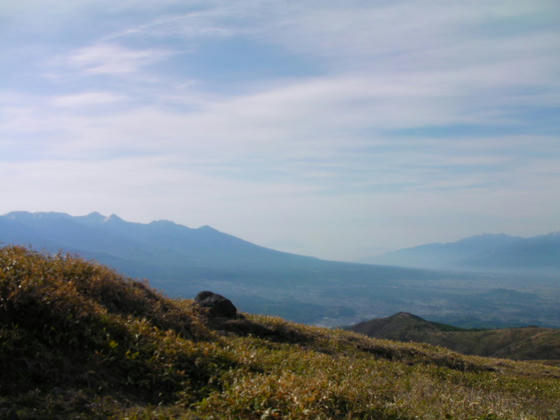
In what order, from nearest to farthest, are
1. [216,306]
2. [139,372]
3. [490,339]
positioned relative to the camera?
[139,372] → [216,306] → [490,339]

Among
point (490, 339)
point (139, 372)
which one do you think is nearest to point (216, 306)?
point (139, 372)

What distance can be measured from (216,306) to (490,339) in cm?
5060

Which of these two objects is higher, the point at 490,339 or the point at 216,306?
the point at 216,306

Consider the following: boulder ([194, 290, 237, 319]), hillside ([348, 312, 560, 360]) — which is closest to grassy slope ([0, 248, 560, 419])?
boulder ([194, 290, 237, 319])

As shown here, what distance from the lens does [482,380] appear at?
1541cm

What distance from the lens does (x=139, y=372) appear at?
8344 millimetres

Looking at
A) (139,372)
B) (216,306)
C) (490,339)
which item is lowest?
(490,339)

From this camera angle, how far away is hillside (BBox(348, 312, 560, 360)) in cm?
4559

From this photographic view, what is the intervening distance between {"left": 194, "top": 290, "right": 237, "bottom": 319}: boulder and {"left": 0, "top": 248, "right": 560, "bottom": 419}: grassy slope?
3971mm

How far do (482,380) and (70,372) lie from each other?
14.3 meters

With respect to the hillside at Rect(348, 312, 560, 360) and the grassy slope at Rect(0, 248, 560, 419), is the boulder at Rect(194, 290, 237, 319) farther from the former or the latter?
the hillside at Rect(348, 312, 560, 360)

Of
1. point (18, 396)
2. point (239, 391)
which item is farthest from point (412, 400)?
point (18, 396)

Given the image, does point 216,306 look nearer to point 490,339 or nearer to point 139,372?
point 139,372

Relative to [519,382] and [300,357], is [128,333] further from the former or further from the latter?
[519,382]
